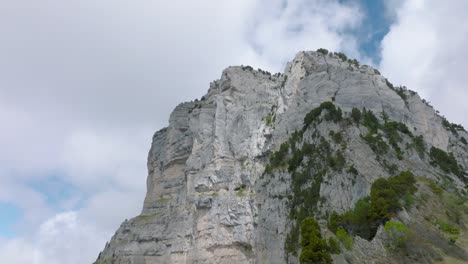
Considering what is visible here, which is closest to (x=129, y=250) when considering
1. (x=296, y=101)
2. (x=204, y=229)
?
(x=204, y=229)

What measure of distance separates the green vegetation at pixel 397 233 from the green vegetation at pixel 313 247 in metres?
5.60

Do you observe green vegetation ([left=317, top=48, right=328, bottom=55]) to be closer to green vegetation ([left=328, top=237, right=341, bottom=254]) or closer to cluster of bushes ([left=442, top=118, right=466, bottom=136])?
cluster of bushes ([left=442, top=118, right=466, bottom=136])

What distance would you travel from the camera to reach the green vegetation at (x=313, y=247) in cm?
3616

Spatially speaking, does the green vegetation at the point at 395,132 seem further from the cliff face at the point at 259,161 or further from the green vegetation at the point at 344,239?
the green vegetation at the point at 344,239

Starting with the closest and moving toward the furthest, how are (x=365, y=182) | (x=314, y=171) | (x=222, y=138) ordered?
(x=365, y=182)
(x=314, y=171)
(x=222, y=138)

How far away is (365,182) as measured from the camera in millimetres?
52719

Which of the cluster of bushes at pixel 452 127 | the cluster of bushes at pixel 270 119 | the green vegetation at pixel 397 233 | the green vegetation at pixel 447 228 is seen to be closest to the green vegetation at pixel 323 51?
the cluster of bushes at pixel 270 119

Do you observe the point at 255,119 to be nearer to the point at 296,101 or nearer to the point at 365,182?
the point at 296,101

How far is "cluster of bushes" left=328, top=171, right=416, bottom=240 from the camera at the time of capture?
4266 cm

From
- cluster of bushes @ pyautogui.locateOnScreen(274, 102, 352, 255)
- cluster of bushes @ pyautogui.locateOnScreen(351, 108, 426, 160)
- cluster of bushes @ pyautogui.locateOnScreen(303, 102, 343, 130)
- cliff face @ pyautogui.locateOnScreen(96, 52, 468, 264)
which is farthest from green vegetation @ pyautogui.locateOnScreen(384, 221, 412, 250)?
cluster of bushes @ pyautogui.locateOnScreen(303, 102, 343, 130)

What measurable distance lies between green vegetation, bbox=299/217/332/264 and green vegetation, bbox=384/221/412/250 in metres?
5.60

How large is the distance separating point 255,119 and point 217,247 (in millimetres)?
28930

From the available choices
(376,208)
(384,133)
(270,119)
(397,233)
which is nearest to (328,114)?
(384,133)

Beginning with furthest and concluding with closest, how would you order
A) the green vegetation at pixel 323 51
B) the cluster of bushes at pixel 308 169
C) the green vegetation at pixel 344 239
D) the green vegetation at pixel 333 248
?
the green vegetation at pixel 323 51 < the cluster of bushes at pixel 308 169 < the green vegetation at pixel 344 239 < the green vegetation at pixel 333 248
